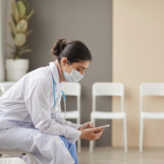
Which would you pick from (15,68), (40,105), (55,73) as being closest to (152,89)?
(15,68)

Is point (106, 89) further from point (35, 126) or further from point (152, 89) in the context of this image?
point (35, 126)

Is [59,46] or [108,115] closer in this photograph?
[59,46]

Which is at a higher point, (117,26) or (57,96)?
(117,26)

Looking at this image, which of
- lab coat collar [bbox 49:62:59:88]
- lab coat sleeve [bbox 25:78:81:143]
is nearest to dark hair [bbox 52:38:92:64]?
lab coat collar [bbox 49:62:59:88]

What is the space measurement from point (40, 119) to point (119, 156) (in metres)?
2.14

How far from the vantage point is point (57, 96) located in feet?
5.55

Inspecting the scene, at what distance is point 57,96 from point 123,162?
5.73 ft

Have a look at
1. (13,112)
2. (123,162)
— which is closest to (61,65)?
(13,112)

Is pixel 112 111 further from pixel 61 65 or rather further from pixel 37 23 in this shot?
pixel 61 65

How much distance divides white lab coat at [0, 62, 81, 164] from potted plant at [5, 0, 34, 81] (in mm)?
1941

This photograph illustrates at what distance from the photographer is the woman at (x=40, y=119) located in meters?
1.40

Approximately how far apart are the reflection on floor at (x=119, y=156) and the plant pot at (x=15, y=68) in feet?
4.73

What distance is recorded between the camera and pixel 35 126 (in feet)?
4.72

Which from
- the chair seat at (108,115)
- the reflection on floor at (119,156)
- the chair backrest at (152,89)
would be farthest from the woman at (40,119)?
the chair backrest at (152,89)
